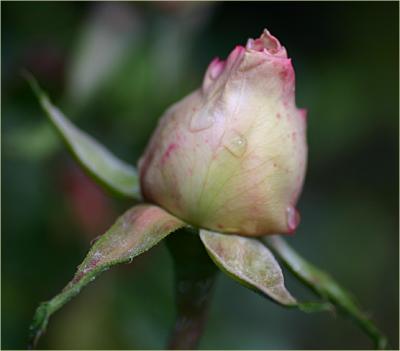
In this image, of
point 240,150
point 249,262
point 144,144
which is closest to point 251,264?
point 249,262

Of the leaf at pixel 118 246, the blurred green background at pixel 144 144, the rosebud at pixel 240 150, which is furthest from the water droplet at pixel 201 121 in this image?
the blurred green background at pixel 144 144

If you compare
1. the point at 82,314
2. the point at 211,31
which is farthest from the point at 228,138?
the point at 211,31

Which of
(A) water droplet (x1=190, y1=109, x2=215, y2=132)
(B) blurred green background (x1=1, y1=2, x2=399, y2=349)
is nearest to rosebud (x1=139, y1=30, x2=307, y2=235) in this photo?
(A) water droplet (x1=190, y1=109, x2=215, y2=132)

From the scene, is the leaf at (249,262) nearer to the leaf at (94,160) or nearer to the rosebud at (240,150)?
the rosebud at (240,150)

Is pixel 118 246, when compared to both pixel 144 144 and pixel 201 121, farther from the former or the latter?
pixel 144 144

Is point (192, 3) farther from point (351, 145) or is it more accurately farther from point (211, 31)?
point (351, 145)

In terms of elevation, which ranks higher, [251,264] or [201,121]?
[201,121]
